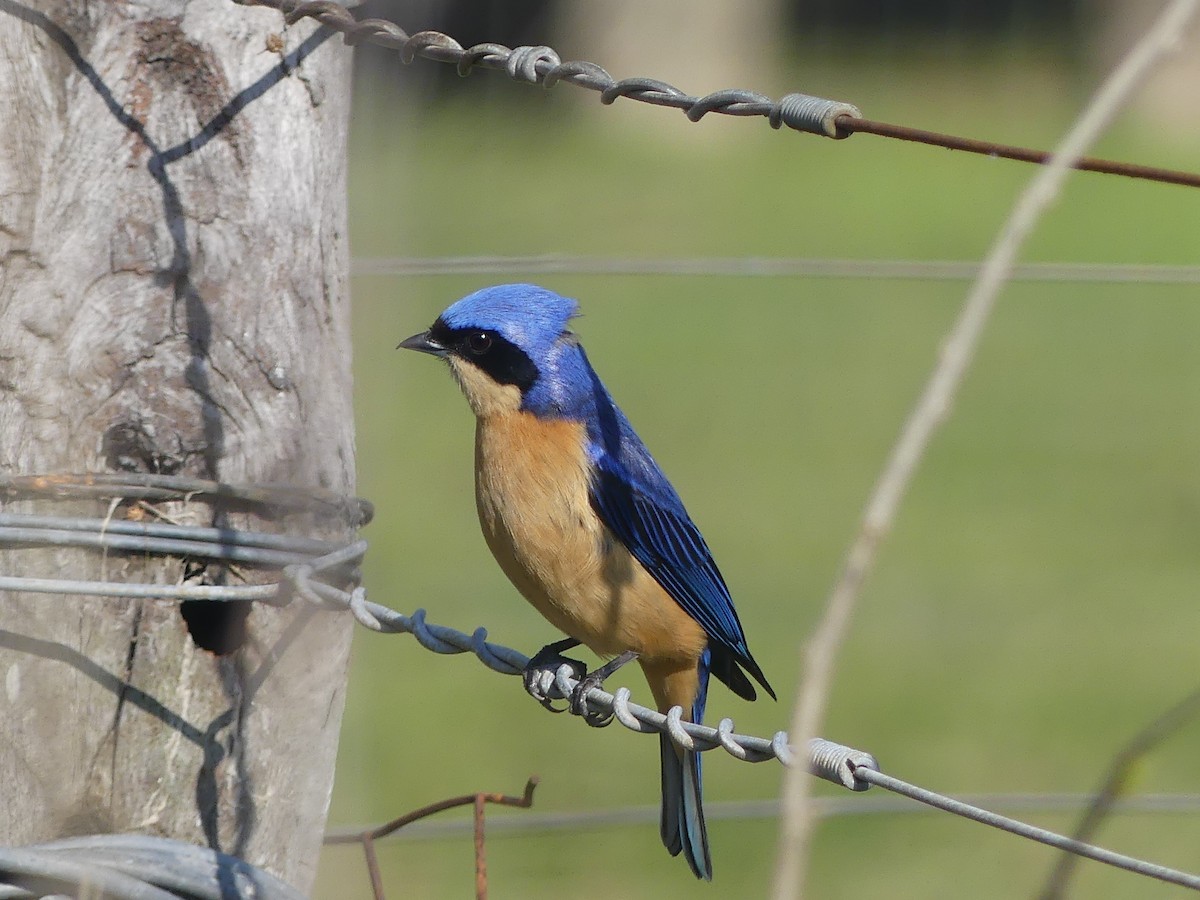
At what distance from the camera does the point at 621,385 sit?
9.04 metres

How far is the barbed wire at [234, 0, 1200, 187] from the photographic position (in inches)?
55.6

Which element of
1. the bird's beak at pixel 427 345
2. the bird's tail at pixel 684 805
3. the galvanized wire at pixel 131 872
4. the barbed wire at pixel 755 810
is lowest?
the barbed wire at pixel 755 810

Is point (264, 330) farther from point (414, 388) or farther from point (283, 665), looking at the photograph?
point (414, 388)

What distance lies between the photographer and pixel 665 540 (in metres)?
3.00

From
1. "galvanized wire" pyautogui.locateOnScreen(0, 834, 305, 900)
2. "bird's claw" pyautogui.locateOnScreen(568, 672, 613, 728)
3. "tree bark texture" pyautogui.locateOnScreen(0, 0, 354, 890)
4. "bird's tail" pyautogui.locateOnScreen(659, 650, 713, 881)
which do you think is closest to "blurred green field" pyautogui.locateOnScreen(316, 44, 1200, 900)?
"tree bark texture" pyautogui.locateOnScreen(0, 0, 354, 890)

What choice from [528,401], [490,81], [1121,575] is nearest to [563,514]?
[528,401]

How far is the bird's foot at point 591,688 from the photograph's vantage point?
280cm

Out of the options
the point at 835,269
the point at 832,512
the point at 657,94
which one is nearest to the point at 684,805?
the point at 835,269

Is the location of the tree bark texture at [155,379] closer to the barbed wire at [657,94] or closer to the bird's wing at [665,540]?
the barbed wire at [657,94]

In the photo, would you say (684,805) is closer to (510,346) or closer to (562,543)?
(562,543)

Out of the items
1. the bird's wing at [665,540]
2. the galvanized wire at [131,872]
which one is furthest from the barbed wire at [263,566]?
the bird's wing at [665,540]

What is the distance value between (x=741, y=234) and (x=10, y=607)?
35.3ft

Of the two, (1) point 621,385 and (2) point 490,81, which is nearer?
(1) point 621,385

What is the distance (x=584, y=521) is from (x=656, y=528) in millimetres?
213
